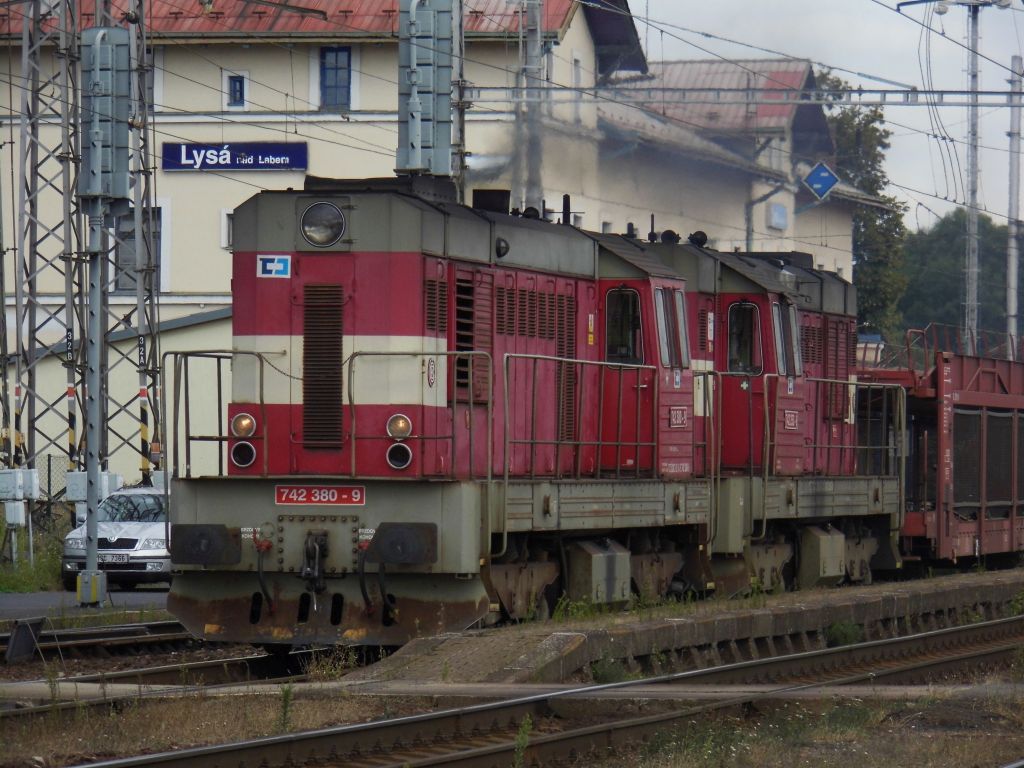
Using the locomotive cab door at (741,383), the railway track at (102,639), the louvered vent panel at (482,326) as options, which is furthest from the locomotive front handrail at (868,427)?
the railway track at (102,639)

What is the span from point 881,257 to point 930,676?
1915 inches

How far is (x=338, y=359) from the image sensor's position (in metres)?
13.3

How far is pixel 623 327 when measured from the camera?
52.1 ft

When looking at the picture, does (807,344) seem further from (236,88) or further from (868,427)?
(236,88)

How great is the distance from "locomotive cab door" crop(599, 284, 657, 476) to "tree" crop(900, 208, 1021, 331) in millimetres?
63800

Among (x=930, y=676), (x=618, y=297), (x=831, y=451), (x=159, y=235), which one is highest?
(x=159, y=235)

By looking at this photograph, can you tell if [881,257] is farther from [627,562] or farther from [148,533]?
[627,562]

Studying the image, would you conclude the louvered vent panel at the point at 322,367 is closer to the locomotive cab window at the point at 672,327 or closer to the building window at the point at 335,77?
the locomotive cab window at the point at 672,327

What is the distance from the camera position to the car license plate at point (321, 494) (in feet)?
41.6

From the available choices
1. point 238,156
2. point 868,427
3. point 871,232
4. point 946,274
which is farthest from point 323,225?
point 946,274

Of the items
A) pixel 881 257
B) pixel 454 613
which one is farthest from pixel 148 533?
pixel 881 257

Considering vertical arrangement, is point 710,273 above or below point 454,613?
above

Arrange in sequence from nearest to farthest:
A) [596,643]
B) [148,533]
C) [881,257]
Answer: [596,643]
[148,533]
[881,257]

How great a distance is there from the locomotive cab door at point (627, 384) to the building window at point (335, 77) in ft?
85.8
